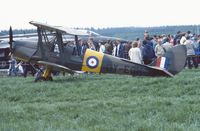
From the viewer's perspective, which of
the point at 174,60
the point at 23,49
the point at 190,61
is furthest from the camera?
the point at 190,61

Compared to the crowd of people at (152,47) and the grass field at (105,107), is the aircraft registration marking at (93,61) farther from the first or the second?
the grass field at (105,107)

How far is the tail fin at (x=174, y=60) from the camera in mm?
17250

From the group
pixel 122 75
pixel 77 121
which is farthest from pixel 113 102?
pixel 122 75

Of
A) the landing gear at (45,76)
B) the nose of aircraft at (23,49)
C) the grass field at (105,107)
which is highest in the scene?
the nose of aircraft at (23,49)

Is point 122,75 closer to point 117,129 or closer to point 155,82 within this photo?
point 155,82

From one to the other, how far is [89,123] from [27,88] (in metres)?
6.55

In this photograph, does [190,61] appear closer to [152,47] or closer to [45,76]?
[152,47]

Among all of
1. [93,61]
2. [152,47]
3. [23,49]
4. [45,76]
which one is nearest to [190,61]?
[152,47]

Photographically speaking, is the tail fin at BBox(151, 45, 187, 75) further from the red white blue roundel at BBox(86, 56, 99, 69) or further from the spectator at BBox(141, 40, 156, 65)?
the spectator at BBox(141, 40, 156, 65)

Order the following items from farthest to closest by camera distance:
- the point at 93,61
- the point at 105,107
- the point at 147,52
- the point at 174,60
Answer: the point at 147,52 → the point at 93,61 → the point at 174,60 → the point at 105,107

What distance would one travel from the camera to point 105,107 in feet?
33.0

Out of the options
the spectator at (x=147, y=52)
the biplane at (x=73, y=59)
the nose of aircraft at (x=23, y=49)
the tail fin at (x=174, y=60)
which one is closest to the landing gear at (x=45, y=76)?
the biplane at (x=73, y=59)

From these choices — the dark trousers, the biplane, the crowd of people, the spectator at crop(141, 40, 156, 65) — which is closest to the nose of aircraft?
the biplane

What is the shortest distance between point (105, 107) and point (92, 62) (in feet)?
25.3
